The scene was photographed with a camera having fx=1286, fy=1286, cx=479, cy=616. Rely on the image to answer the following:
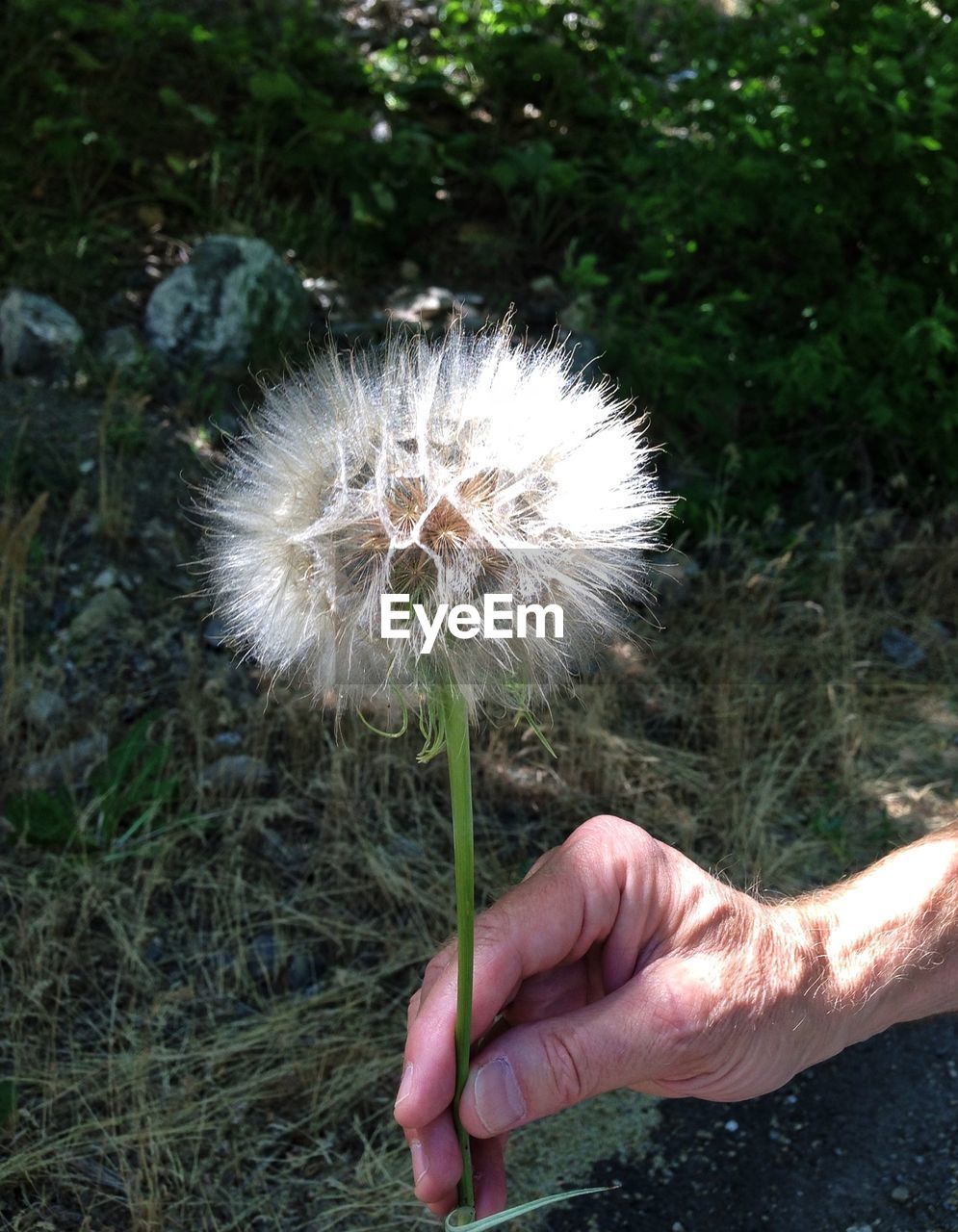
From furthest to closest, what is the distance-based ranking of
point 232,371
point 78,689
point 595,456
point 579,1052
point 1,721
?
point 232,371 → point 78,689 → point 1,721 → point 579,1052 → point 595,456

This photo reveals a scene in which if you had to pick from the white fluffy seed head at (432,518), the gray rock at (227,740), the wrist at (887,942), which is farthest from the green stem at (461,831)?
the gray rock at (227,740)

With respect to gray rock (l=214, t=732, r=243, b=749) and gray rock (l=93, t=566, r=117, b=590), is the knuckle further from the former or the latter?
gray rock (l=93, t=566, r=117, b=590)

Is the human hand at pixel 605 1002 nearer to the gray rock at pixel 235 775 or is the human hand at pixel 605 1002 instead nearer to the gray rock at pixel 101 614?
the gray rock at pixel 235 775

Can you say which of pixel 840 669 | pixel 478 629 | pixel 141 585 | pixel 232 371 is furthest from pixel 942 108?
pixel 478 629

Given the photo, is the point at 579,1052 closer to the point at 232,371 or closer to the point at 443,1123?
the point at 443,1123

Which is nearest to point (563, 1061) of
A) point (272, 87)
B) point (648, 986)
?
point (648, 986)

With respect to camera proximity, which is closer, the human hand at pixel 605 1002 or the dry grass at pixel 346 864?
the human hand at pixel 605 1002

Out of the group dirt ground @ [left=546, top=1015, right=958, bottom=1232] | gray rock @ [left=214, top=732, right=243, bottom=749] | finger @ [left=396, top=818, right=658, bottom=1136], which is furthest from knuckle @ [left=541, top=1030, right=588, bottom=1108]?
gray rock @ [left=214, top=732, right=243, bottom=749]
